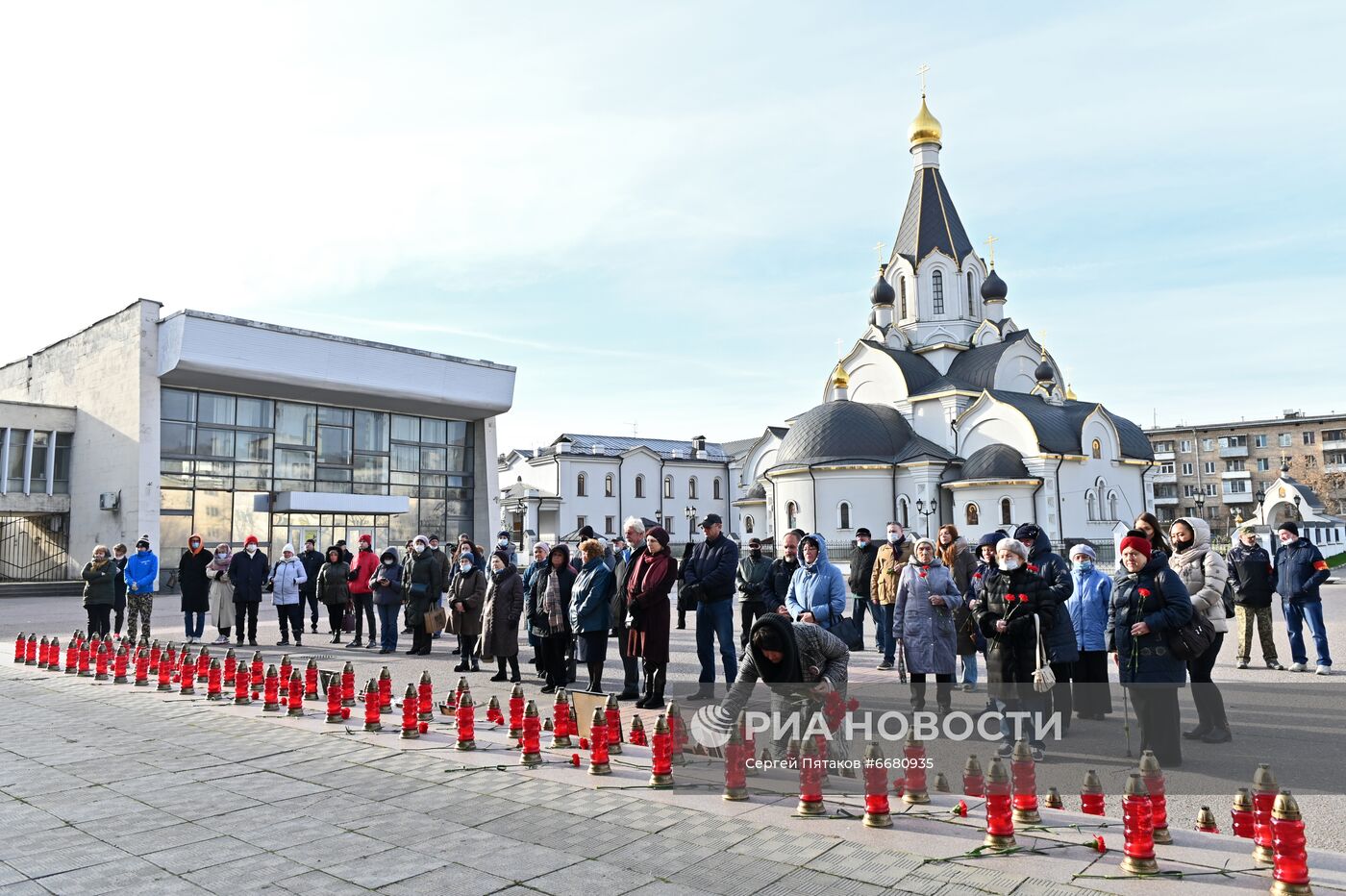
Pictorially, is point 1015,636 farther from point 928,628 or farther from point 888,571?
point 888,571

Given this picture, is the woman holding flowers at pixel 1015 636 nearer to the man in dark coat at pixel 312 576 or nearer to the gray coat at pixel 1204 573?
the gray coat at pixel 1204 573

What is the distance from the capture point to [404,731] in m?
7.59

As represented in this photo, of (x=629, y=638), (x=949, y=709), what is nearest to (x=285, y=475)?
(x=629, y=638)

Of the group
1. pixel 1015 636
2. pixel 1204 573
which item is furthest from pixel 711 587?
pixel 1204 573

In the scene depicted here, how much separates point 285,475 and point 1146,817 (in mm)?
34722

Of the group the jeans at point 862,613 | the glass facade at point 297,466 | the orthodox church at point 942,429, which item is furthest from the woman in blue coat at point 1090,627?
the orthodox church at point 942,429

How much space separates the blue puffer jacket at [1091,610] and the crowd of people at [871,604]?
0.04 ft

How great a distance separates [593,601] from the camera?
9.77 metres

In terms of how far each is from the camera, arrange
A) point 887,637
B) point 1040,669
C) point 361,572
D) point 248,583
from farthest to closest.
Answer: point 361,572, point 248,583, point 887,637, point 1040,669

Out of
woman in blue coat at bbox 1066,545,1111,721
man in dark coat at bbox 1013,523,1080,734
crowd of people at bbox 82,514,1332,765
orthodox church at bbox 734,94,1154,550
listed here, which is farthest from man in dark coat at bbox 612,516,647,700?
orthodox church at bbox 734,94,1154,550

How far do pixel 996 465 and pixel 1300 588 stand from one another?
32.3m

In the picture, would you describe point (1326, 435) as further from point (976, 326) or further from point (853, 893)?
point (853, 893)

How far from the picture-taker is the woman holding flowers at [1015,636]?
7137 mm

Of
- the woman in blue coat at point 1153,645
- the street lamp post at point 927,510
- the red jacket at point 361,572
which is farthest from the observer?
the street lamp post at point 927,510
